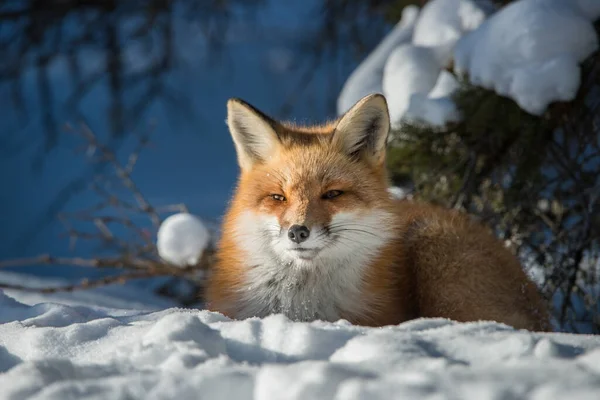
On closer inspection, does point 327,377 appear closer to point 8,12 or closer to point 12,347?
→ point 12,347

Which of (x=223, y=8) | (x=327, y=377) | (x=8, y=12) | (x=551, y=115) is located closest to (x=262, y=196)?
(x=327, y=377)

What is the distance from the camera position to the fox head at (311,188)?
1.97m

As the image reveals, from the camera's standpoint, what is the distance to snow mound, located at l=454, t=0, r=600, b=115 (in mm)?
2861

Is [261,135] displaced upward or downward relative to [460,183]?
upward

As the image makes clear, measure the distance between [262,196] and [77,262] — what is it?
2.41m

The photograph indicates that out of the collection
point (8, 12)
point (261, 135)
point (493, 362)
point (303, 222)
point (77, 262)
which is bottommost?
point (77, 262)

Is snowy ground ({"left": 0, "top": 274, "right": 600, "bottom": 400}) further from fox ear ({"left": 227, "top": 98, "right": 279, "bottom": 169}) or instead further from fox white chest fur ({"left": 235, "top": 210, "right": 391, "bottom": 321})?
→ fox ear ({"left": 227, "top": 98, "right": 279, "bottom": 169})

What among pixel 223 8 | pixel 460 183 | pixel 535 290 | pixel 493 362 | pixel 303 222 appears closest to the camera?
pixel 493 362

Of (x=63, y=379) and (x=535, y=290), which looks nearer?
(x=63, y=379)

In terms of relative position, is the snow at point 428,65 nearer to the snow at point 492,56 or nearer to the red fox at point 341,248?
the snow at point 492,56

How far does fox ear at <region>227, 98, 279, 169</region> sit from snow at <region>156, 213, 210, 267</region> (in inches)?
62.8

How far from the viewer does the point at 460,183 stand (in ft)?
11.5

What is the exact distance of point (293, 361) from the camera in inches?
A: 53.6

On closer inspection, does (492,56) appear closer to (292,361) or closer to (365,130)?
(365,130)
